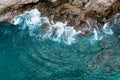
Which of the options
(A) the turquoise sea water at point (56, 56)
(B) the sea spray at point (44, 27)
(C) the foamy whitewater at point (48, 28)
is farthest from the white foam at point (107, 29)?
(B) the sea spray at point (44, 27)

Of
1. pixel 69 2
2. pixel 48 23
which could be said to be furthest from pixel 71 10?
pixel 48 23

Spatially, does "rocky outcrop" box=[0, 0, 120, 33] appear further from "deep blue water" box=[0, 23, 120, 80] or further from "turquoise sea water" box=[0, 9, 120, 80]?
"deep blue water" box=[0, 23, 120, 80]

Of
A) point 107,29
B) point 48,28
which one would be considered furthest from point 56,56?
point 107,29

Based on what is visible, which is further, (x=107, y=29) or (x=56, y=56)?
(x=107, y=29)

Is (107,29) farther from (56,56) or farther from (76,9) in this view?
(56,56)

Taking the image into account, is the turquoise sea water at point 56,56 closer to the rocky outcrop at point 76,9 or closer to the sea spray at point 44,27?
the sea spray at point 44,27
